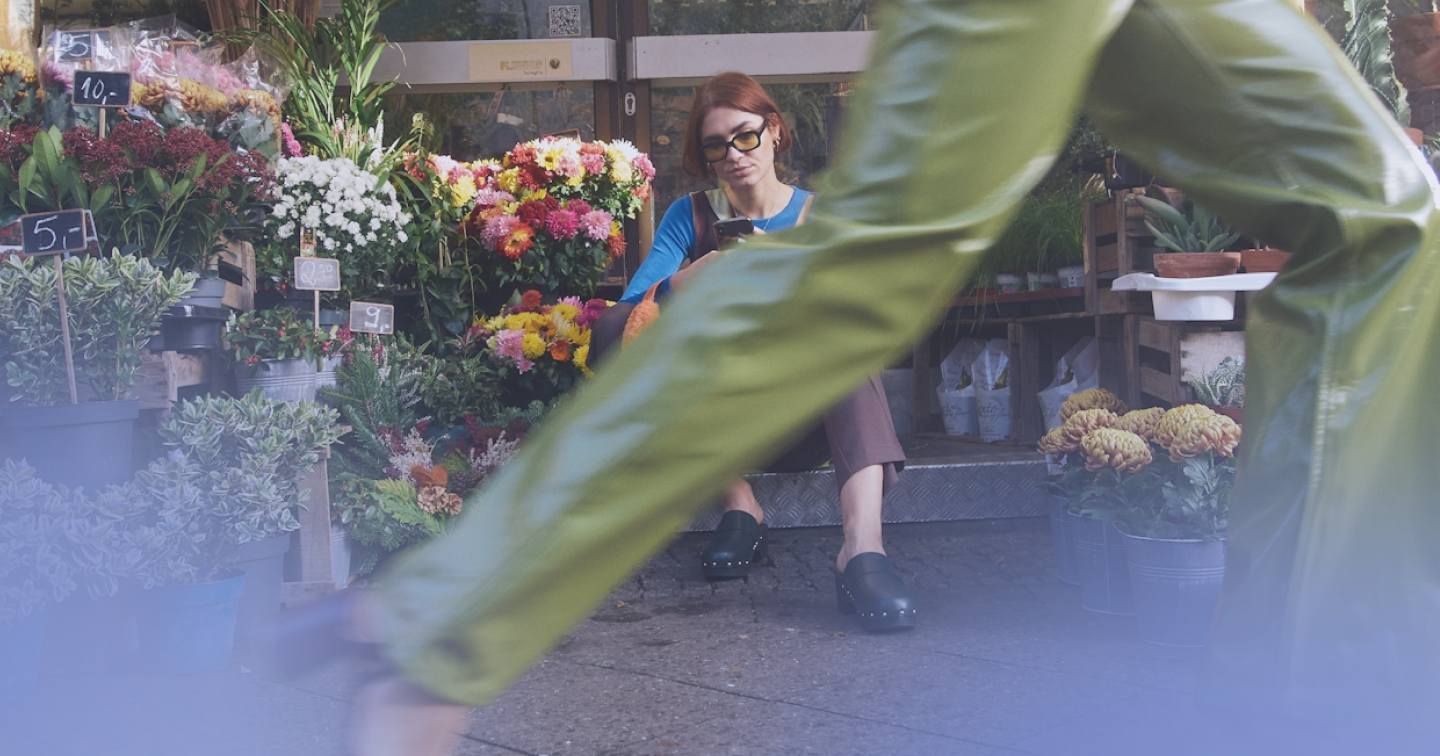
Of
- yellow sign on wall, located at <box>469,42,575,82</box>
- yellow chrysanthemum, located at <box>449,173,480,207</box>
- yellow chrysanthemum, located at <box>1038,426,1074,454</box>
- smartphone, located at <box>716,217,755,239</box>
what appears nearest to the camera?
yellow chrysanthemum, located at <box>1038,426,1074,454</box>

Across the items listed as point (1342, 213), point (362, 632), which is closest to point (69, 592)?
point (362, 632)

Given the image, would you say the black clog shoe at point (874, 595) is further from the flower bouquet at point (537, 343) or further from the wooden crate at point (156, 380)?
the wooden crate at point (156, 380)

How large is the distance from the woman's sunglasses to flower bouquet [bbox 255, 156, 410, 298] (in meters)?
0.99

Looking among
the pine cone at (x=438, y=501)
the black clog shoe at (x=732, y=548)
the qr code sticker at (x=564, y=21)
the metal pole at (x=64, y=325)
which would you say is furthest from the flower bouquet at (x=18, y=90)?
the qr code sticker at (x=564, y=21)

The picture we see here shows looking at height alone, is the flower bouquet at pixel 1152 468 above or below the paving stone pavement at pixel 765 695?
above

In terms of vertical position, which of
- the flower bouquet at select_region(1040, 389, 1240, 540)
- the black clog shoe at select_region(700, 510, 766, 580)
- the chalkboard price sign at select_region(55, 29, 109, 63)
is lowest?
the black clog shoe at select_region(700, 510, 766, 580)

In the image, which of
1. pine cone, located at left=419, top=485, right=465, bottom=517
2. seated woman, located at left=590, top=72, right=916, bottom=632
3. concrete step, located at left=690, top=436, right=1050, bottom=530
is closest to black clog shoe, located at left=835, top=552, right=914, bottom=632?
seated woman, located at left=590, top=72, right=916, bottom=632

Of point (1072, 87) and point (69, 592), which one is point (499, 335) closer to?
point (69, 592)

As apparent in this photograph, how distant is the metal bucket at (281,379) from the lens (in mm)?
2975

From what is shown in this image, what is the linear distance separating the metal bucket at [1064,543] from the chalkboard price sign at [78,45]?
8.57ft

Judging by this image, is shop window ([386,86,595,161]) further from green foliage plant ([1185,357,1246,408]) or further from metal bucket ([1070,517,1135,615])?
metal bucket ([1070,517,1135,615])

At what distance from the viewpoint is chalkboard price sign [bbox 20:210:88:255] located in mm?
2354

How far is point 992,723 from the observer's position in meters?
1.94

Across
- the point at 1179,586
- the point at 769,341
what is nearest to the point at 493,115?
the point at 1179,586
